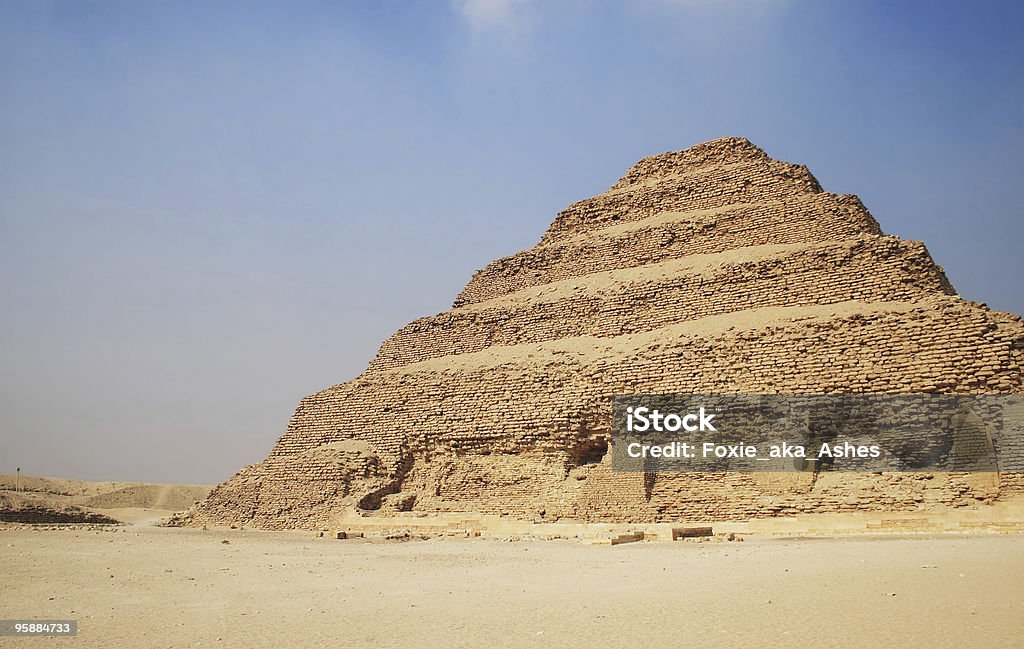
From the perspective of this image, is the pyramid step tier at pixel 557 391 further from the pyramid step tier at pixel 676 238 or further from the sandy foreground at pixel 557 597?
the sandy foreground at pixel 557 597

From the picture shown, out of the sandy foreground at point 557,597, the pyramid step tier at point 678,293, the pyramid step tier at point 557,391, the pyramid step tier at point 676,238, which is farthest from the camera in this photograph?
the pyramid step tier at point 676,238

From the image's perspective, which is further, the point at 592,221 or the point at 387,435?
the point at 592,221

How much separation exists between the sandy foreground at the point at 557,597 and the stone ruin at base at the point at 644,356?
14.8ft

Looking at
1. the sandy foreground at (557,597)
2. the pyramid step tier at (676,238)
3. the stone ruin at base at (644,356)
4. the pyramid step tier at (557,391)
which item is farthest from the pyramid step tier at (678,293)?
the sandy foreground at (557,597)

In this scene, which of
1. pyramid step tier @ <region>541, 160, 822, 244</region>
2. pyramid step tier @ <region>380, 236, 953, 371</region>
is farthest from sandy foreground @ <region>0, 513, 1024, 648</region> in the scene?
pyramid step tier @ <region>541, 160, 822, 244</region>

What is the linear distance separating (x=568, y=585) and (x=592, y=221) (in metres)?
20.5

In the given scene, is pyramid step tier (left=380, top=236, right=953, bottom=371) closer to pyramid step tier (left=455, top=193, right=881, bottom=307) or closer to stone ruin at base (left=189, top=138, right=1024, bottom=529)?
stone ruin at base (left=189, top=138, right=1024, bottom=529)

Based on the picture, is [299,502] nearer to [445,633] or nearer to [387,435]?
[387,435]

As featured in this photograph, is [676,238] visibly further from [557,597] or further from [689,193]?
[557,597]

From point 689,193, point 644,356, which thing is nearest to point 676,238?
point 689,193

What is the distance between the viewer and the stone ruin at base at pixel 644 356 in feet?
48.6

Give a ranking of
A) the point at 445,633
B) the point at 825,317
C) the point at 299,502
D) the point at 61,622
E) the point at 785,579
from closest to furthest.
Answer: the point at 445,633, the point at 61,622, the point at 785,579, the point at 825,317, the point at 299,502

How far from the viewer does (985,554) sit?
8.24 meters

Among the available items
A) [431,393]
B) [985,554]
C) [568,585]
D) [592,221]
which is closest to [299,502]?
[431,393]
